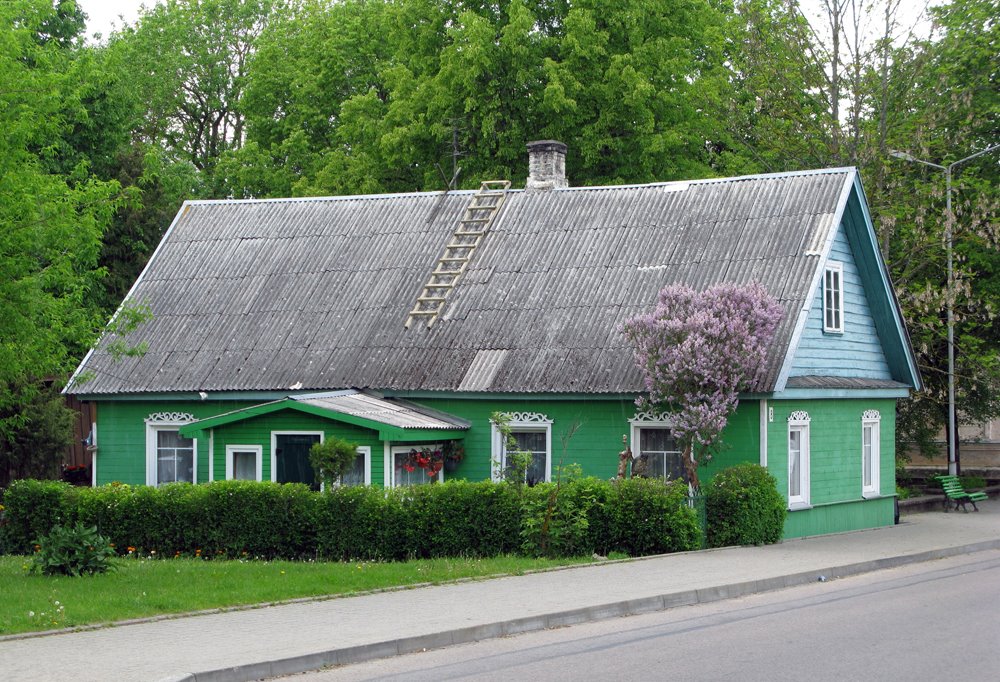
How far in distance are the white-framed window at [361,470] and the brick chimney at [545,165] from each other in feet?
31.5

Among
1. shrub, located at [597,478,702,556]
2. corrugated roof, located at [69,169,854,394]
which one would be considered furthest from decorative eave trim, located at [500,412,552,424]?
shrub, located at [597,478,702,556]

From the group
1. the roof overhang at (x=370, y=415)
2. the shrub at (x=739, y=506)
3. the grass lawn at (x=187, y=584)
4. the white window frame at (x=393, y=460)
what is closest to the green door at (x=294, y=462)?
the roof overhang at (x=370, y=415)

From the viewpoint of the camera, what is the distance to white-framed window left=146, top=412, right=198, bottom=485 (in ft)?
84.6

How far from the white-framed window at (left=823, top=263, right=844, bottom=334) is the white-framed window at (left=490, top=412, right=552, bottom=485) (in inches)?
218

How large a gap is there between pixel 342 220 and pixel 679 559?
13.9 m

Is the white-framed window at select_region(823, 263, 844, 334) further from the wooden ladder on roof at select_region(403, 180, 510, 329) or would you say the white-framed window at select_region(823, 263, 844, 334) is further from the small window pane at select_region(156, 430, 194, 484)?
the small window pane at select_region(156, 430, 194, 484)

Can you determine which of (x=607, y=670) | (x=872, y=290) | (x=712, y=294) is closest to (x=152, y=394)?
(x=712, y=294)

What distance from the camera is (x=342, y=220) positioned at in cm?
2972

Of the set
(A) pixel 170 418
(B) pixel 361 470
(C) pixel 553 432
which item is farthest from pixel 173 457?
(C) pixel 553 432

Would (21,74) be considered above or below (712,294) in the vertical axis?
above

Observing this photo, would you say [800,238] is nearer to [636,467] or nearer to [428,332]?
[636,467]

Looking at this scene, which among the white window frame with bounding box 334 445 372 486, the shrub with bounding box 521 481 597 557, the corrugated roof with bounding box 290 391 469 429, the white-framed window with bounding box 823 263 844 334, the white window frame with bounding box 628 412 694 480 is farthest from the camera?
the white-framed window with bounding box 823 263 844 334

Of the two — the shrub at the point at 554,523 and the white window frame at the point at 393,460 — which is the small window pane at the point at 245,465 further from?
the shrub at the point at 554,523

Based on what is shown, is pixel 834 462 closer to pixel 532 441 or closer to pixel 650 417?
pixel 650 417
